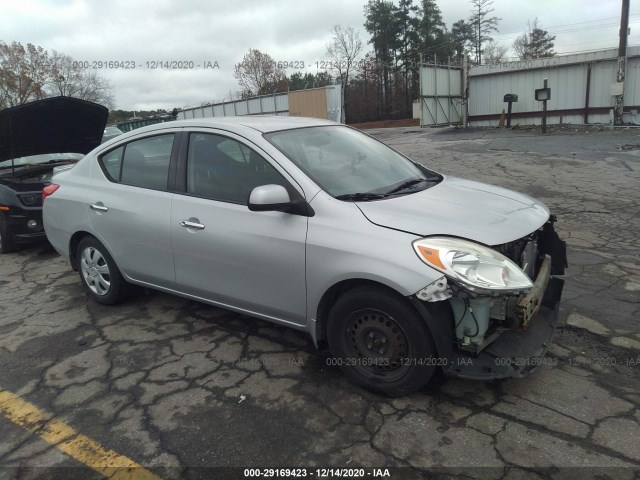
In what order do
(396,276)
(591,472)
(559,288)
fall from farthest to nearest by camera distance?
(559,288)
(396,276)
(591,472)

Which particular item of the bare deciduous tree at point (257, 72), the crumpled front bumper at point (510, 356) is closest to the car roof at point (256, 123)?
the crumpled front bumper at point (510, 356)

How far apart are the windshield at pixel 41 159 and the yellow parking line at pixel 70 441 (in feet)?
16.2

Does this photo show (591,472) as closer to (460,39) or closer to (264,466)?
(264,466)

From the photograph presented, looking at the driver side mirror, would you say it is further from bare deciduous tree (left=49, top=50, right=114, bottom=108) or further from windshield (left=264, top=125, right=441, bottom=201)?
bare deciduous tree (left=49, top=50, right=114, bottom=108)

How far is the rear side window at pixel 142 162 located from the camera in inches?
150

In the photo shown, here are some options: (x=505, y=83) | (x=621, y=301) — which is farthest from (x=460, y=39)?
(x=621, y=301)

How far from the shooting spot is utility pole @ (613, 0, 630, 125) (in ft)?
52.4

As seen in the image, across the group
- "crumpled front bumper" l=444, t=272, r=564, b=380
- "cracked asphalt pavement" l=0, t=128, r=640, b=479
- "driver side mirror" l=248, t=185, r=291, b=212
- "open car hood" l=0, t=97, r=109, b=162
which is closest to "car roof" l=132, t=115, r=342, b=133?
"driver side mirror" l=248, t=185, r=291, b=212

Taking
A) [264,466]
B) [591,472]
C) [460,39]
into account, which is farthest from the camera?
[460,39]

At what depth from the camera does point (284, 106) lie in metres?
27.3

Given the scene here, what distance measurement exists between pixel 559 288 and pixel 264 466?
2.22 meters

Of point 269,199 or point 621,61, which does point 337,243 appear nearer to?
point 269,199

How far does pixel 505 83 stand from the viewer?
19438 millimetres

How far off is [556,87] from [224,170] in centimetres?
1858
